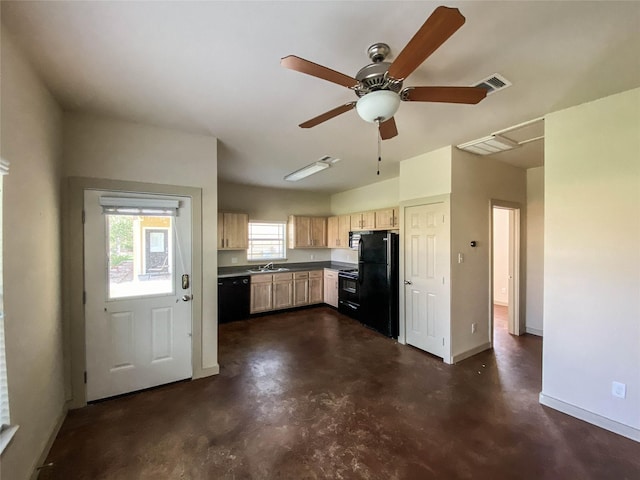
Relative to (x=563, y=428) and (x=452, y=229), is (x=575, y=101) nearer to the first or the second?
(x=452, y=229)

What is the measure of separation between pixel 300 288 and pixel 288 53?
16.1 feet

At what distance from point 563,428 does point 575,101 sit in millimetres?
2859

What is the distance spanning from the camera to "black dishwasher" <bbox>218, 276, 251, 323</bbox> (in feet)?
16.7

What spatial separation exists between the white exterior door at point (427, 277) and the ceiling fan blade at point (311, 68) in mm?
2571

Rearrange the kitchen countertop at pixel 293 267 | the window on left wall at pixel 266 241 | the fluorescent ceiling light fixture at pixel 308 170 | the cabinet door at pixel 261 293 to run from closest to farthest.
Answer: the fluorescent ceiling light fixture at pixel 308 170, the cabinet door at pixel 261 293, the kitchen countertop at pixel 293 267, the window on left wall at pixel 266 241

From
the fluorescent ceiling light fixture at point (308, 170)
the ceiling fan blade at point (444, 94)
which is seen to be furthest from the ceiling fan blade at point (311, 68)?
the fluorescent ceiling light fixture at point (308, 170)

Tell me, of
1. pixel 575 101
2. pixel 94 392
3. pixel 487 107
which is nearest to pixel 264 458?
pixel 94 392

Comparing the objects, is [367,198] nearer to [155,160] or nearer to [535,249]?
[535,249]

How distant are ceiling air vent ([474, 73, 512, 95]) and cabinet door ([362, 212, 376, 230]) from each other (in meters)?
3.12

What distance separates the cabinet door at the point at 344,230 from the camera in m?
5.94

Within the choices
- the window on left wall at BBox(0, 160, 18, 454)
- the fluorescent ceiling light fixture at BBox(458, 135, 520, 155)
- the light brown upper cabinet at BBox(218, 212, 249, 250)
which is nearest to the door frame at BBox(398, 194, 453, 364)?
the fluorescent ceiling light fixture at BBox(458, 135, 520, 155)

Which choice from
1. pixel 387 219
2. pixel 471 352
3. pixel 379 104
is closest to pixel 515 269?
pixel 471 352

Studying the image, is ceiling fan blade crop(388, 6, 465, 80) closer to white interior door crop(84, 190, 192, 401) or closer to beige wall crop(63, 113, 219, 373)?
beige wall crop(63, 113, 219, 373)

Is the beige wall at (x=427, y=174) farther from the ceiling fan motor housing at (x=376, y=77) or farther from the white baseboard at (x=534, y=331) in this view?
the white baseboard at (x=534, y=331)
